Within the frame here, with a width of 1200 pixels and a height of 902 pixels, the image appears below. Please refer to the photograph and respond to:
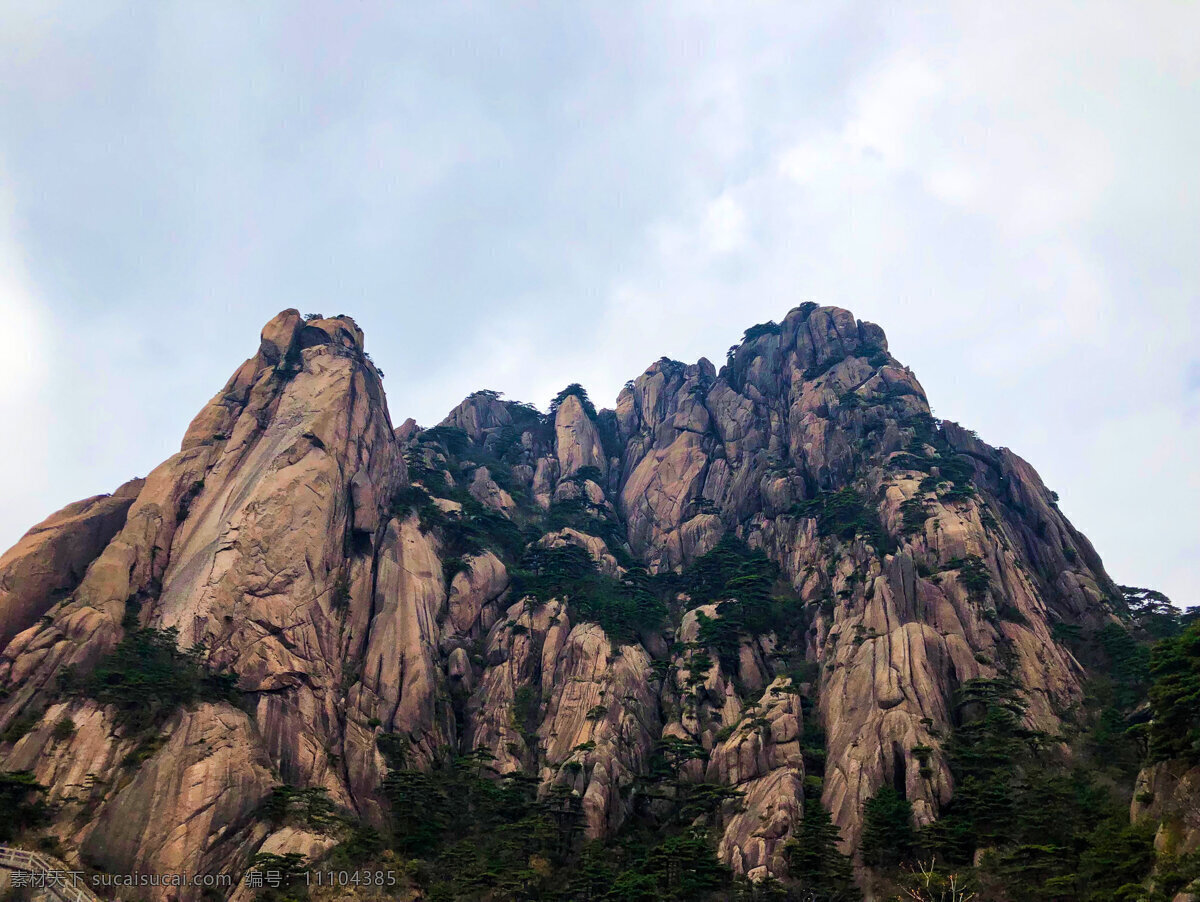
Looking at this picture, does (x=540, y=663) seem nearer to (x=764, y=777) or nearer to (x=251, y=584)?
(x=764, y=777)

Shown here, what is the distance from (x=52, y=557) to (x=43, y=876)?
30.1 m

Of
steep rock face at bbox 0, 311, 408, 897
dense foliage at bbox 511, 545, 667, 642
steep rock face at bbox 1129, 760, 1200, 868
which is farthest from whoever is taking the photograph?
dense foliage at bbox 511, 545, 667, 642

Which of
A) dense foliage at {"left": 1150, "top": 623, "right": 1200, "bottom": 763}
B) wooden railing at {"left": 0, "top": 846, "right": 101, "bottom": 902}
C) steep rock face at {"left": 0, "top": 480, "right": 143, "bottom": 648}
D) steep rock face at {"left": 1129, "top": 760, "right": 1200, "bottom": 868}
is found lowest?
wooden railing at {"left": 0, "top": 846, "right": 101, "bottom": 902}

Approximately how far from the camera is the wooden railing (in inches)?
1380

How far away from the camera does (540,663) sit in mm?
67375

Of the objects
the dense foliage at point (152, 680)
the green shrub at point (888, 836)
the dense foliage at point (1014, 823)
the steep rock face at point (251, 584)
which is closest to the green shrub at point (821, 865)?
the green shrub at point (888, 836)

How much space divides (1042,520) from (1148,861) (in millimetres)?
51705

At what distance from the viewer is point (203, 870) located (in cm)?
4125

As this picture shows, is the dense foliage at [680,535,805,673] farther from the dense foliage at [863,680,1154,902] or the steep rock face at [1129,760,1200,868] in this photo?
the steep rock face at [1129,760,1200,868]

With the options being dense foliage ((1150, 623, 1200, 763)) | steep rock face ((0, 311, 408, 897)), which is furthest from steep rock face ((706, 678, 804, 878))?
steep rock face ((0, 311, 408, 897))

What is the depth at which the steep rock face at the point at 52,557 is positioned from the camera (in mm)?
54844

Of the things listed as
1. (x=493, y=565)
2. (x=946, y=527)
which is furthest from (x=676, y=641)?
A: (x=946, y=527)

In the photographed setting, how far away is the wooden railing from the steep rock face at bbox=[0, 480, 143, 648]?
Result: 74.8ft

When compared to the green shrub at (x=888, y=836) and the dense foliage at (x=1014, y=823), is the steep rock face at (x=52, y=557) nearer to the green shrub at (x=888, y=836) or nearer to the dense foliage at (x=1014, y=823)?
the green shrub at (x=888, y=836)
